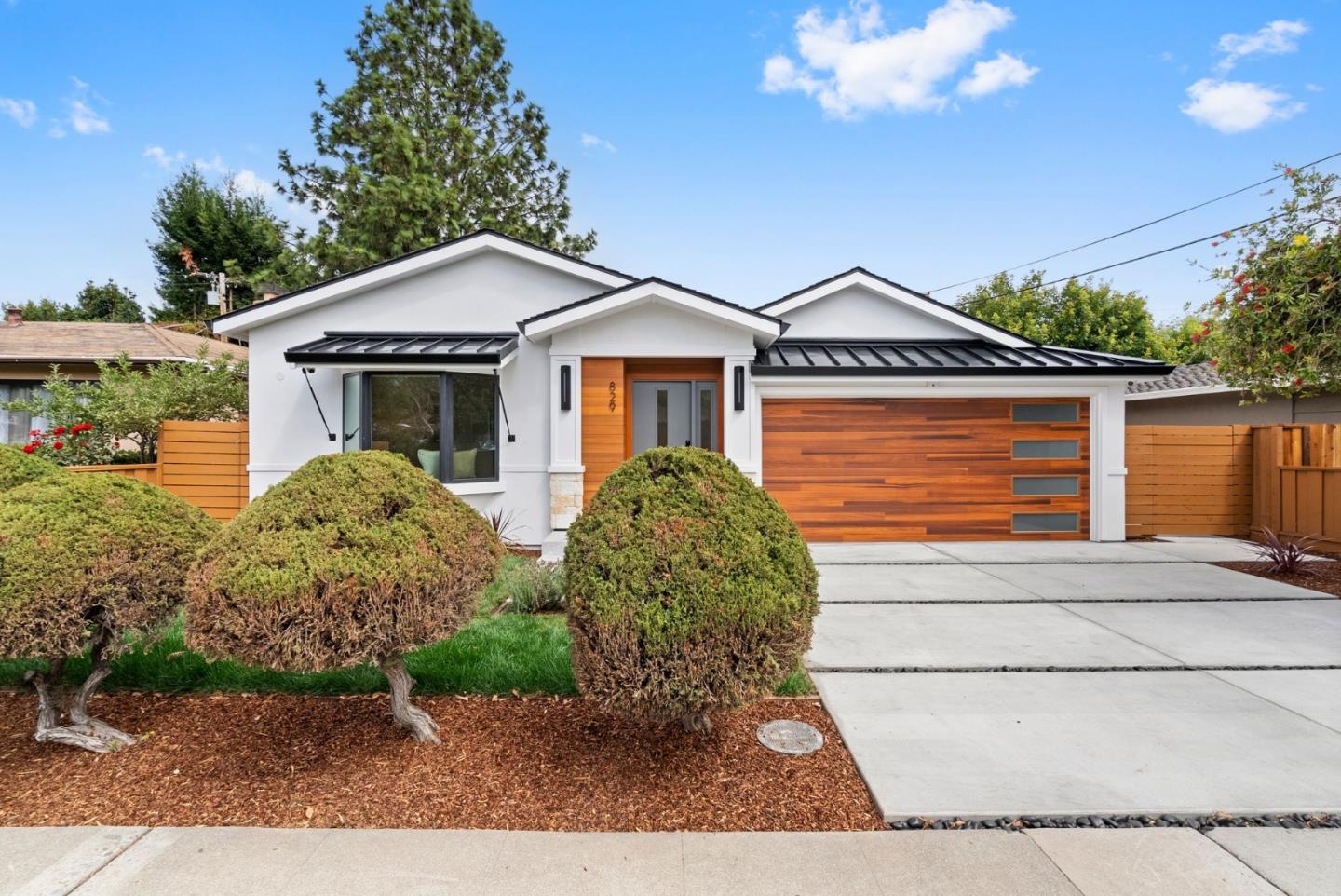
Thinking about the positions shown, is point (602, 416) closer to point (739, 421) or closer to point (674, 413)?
point (674, 413)

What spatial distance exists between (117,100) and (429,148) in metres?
7.73

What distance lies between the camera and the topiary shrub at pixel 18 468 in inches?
147

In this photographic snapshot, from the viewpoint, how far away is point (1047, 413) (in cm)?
905

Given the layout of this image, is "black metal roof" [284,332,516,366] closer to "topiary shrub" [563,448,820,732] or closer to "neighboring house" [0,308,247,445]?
"neighboring house" [0,308,247,445]

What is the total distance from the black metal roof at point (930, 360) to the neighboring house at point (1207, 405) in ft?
18.8

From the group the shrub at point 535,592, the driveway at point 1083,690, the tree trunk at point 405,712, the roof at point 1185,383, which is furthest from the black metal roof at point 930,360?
the roof at point 1185,383

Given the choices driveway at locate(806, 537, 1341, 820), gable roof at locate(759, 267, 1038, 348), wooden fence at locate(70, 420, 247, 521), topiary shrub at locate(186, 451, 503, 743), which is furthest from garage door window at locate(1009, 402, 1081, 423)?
wooden fence at locate(70, 420, 247, 521)

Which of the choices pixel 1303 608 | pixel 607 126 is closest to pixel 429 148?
pixel 607 126

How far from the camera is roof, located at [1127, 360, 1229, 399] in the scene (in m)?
14.7

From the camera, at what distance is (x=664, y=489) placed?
287 cm

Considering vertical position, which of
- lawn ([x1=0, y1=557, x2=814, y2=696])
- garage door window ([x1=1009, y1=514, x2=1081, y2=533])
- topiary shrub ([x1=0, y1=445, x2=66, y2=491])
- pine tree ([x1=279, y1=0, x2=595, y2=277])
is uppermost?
pine tree ([x1=279, y1=0, x2=595, y2=277])

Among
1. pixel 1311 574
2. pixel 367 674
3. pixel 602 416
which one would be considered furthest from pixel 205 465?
pixel 1311 574

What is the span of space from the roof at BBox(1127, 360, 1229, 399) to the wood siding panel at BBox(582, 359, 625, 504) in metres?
13.6

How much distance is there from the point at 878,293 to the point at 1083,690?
7965mm
